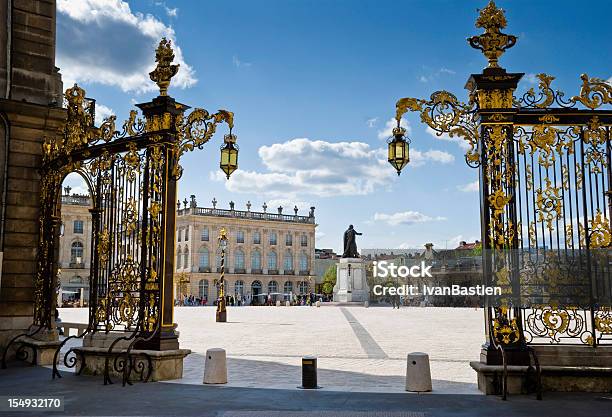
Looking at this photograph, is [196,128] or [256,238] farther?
[256,238]

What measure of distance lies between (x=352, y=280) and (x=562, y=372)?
4498 centimetres

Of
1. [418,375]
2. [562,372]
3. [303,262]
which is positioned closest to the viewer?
[562,372]

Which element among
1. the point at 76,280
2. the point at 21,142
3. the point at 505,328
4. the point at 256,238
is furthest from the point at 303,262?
the point at 505,328

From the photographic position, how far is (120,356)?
1034 cm

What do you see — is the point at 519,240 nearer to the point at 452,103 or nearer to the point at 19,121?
the point at 452,103

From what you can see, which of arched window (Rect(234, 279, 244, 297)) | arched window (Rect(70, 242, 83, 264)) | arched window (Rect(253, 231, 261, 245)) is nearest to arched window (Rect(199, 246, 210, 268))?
arched window (Rect(234, 279, 244, 297))

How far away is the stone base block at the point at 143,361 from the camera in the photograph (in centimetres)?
1009

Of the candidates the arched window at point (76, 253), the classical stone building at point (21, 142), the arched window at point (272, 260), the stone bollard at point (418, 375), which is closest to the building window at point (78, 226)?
→ the arched window at point (76, 253)

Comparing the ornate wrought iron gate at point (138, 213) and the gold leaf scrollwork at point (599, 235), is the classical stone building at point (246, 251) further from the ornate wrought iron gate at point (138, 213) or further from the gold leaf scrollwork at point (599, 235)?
the gold leaf scrollwork at point (599, 235)

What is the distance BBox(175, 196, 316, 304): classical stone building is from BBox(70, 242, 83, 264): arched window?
11201 mm

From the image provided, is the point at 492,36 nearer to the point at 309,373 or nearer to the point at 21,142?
the point at 309,373

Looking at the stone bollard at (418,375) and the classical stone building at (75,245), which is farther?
the classical stone building at (75,245)

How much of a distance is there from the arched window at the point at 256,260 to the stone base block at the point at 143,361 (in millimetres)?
75125

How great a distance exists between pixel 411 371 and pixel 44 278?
23.9 ft
